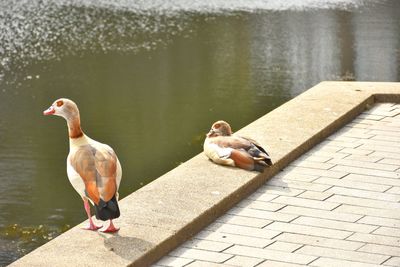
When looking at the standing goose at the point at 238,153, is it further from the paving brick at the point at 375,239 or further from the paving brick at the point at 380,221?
the paving brick at the point at 375,239

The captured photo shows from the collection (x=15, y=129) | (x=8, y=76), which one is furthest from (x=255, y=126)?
Result: (x=8, y=76)

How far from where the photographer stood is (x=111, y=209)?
6141mm

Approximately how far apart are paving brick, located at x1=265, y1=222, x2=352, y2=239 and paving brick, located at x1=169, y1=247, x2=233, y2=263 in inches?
22.8

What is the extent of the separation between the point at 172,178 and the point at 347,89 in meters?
3.31

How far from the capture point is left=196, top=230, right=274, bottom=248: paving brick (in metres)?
6.49

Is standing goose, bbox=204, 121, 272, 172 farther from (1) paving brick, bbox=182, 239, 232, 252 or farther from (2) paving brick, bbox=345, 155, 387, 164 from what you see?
(1) paving brick, bbox=182, 239, 232, 252

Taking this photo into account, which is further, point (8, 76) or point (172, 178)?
point (8, 76)

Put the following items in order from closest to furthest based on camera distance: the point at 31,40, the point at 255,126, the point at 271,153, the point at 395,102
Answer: the point at 271,153
the point at 255,126
the point at 395,102
the point at 31,40

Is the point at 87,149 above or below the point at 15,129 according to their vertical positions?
above

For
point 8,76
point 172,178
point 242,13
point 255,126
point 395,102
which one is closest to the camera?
point 172,178

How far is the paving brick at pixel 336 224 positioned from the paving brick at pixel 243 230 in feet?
0.94

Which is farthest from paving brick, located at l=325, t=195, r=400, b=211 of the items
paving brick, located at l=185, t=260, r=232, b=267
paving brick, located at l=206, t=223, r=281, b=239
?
paving brick, located at l=185, t=260, r=232, b=267

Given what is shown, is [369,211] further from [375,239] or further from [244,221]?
[244,221]

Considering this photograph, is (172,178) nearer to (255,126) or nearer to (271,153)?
(271,153)
